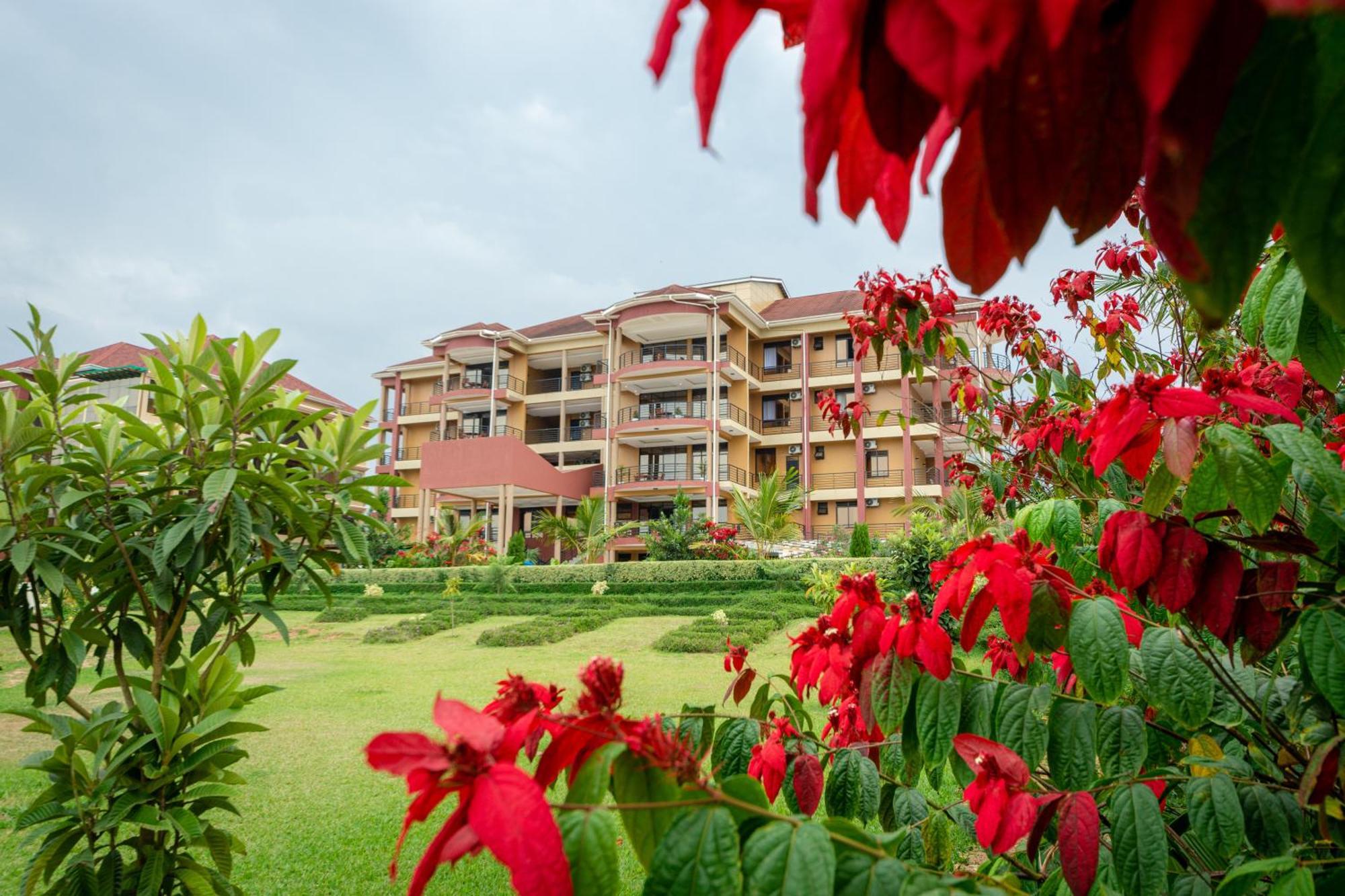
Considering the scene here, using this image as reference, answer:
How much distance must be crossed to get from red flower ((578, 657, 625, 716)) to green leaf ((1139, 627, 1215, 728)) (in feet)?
2.27

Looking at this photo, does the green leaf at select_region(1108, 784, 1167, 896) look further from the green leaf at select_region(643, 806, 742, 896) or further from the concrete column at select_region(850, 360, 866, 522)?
the concrete column at select_region(850, 360, 866, 522)

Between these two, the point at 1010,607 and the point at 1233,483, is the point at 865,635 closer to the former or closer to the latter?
the point at 1010,607

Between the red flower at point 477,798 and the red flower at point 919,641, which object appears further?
the red flower at point 919,641

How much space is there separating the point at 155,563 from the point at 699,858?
1.94 meters

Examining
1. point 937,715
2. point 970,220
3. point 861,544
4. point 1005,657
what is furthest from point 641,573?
point 970,220

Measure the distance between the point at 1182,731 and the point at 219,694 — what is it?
2230 mm

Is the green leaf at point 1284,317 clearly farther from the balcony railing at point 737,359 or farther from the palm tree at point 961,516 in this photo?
the balcony railing at point 737,359

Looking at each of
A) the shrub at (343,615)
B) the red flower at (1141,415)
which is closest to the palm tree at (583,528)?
the shrub at (343,615)

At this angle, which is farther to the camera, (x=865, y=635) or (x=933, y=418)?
(x=933, y=418)

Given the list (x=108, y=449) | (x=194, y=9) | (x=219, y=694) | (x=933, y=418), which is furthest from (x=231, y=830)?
(x=933, y=418)

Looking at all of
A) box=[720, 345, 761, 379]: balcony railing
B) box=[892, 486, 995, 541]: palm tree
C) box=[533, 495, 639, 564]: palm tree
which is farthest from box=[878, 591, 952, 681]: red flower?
box=[720, 345, 761, 379]: balcony railing

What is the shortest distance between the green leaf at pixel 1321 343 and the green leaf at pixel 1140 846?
49 centimetres

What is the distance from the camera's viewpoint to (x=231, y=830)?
12.3ft

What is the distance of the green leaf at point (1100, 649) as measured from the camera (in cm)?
90
